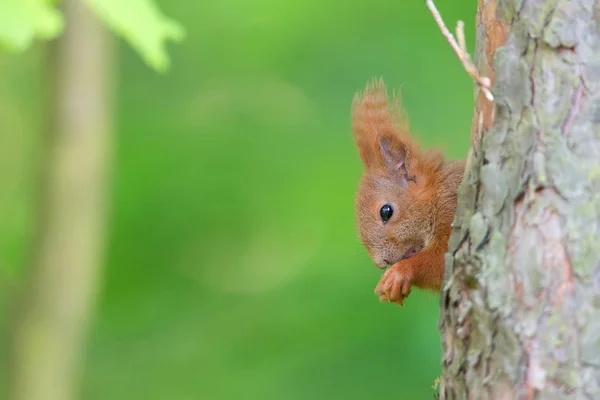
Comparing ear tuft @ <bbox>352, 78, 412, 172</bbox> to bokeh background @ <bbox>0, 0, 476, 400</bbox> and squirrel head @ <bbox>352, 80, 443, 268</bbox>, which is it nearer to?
squirrel head @ <bbox>352, 80, 443, 268</bbox>

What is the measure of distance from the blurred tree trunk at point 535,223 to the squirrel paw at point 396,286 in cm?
44

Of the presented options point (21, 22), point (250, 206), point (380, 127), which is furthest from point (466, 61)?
point (250, 206)

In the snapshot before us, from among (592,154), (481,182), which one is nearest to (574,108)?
(592,154)

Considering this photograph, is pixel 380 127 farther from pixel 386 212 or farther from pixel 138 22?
pixel 138 22

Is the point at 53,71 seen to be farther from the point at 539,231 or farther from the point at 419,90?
the point at 539,231

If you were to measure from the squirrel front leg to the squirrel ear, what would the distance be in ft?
1.15

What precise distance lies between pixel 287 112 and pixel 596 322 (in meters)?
3.71

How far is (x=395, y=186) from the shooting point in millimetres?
2383

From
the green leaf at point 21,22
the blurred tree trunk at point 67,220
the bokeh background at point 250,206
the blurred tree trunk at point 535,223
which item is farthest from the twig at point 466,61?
the bokeh background at point 250,206

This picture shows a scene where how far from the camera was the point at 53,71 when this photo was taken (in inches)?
155

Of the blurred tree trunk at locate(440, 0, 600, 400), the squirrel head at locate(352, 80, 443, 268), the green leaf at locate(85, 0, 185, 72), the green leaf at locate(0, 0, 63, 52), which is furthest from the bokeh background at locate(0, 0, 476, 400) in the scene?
the blurred tree trunk at locate(440, 0, 600, 400)

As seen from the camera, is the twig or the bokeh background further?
the bokeh background

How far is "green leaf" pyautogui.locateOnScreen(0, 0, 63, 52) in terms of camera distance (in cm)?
192

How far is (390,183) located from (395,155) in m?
0.08
